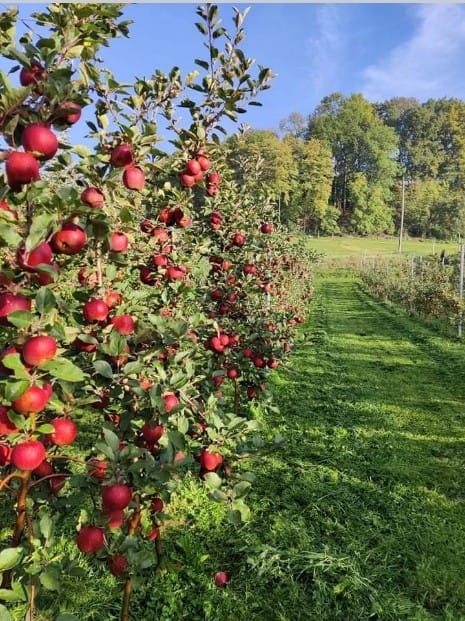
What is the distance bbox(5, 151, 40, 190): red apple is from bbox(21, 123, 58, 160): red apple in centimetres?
2

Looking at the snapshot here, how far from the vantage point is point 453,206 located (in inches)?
1927

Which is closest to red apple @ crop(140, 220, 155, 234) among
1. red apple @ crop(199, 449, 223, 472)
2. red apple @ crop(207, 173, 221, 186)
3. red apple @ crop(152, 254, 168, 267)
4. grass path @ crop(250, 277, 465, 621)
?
red apple @ crop(152, 254, 168, 267)

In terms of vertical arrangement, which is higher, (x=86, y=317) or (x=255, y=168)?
(x=255, y=168)

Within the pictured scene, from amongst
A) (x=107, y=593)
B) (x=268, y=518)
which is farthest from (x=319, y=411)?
(x=107, y=593)

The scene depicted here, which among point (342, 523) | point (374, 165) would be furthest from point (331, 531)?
point (374, 165)

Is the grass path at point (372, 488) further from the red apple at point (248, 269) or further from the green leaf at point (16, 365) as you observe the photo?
the green leaf at point (16, 365)

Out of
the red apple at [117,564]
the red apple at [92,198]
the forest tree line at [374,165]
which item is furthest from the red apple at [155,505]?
the forest tree line at [374,165]

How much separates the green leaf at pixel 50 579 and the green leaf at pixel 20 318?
0.66m

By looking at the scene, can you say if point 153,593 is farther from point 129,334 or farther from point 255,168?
point 255,168

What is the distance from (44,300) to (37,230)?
6.6 inches

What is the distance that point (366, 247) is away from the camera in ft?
Answer: 148

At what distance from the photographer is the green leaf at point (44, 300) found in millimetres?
1092

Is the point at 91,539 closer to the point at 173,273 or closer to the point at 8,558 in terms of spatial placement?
the point at 8,558

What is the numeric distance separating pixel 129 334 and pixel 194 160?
39.0 inches
